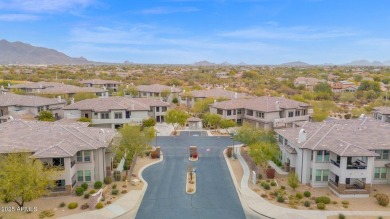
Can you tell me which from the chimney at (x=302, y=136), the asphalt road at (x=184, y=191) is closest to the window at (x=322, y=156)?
the chimney at (x=302, y=136)

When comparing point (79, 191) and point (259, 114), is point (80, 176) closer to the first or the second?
point (79, 191)

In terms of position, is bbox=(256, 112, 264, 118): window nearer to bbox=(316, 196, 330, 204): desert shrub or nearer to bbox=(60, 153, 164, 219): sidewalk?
bbox=(316, 196, 330, 204): desert shrub

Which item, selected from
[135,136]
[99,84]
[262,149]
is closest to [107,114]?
[135,136]

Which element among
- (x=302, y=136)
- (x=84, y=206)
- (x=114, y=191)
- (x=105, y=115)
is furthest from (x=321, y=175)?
(x=105, y=115)

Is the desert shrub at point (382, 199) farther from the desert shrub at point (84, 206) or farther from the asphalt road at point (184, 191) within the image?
the desert shrub at point (84, 206)

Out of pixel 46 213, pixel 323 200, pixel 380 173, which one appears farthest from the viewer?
pixel 380 173

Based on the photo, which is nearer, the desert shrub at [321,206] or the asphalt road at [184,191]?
the asphalt road at [184,191]

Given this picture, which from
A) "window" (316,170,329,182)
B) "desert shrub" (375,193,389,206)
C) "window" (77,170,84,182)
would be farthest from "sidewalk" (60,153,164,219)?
"desert shrub" (375,193,389,206)
